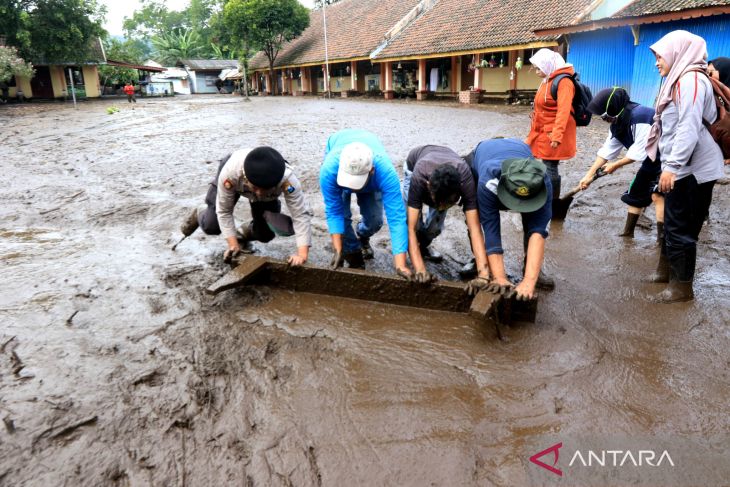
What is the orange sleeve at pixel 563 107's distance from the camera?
430cm

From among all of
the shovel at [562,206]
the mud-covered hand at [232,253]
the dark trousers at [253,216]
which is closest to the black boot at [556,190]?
the shovel at [562,206]

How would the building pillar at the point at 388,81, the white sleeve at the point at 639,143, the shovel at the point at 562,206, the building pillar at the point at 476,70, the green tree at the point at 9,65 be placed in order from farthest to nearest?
1. the green tree at the point at 9,65
2. the building pillar at the point at 388,81
3. the building pillar at the point at 476,70
4. the shovel at the point at 562,206
5. the white sleeve at the point at 639,143

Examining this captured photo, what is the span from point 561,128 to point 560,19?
1248 centimetres

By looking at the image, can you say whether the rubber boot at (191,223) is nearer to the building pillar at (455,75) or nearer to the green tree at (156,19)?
→ the building pillar at (455,75)

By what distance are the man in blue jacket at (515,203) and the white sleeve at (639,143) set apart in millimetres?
1379

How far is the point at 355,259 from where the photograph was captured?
3854mm

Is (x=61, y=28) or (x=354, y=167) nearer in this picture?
(x=354, y=167)

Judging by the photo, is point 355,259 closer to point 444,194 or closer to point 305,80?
point 444,194

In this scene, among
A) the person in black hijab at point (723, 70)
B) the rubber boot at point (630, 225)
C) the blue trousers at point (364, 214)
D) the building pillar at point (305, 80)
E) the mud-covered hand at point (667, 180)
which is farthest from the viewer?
the building pillar at point (305, 80)

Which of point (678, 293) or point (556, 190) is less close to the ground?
point (556, 190)

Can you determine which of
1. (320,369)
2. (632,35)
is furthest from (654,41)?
(320,369)

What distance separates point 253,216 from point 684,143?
2972mm

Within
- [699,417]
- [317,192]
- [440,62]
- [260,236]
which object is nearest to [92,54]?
[440,62]

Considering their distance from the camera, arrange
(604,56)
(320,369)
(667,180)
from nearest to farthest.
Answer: (320,369) < (667,180) < (604,56)
